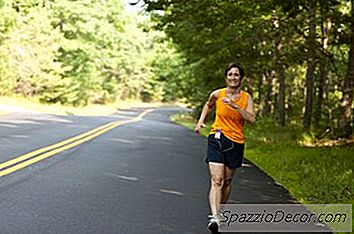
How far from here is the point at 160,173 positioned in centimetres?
966

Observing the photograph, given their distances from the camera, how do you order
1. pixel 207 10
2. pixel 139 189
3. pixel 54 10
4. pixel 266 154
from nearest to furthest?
pixel 139 189
pixel 266 154
pixel 207 10
pixel 54 10

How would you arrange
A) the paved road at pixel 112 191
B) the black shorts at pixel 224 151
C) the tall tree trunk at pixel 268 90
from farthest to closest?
1. the tall tree trunk at pixel 268 90
2. the black shorts at pixel 224 151
3. the paved road at pixel 112 191

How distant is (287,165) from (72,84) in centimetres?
3993

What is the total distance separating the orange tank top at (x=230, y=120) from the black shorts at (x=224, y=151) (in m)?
0.06

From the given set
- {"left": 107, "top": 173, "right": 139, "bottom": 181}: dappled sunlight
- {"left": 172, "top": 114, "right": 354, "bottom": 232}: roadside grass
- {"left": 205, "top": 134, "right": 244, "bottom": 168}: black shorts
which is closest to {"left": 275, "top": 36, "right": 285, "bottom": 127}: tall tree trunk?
{"left": 172, "top": 114, "right": 354, "bottom": 232}: roadside grass

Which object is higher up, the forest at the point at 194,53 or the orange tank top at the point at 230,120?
the forest at the point at 194,53

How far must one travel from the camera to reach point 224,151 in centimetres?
595

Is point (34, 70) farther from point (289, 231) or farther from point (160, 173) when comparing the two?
point (289, 231)

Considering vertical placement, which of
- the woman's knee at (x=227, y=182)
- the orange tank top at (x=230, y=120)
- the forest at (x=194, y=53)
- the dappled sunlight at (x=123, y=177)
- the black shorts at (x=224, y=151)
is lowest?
the dappled sunlight at (x=123, y=177)

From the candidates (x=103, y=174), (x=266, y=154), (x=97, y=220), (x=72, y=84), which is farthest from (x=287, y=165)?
(x=72, y=84)

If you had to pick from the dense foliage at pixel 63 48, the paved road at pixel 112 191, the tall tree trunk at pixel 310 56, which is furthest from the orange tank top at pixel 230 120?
the dense foliage at pixel 63 48

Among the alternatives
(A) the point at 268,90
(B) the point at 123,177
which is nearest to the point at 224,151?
(B) the point at 123,177

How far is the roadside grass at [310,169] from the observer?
26.3 ft

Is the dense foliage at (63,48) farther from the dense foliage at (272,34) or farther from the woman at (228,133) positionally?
the woman at (228,133)
